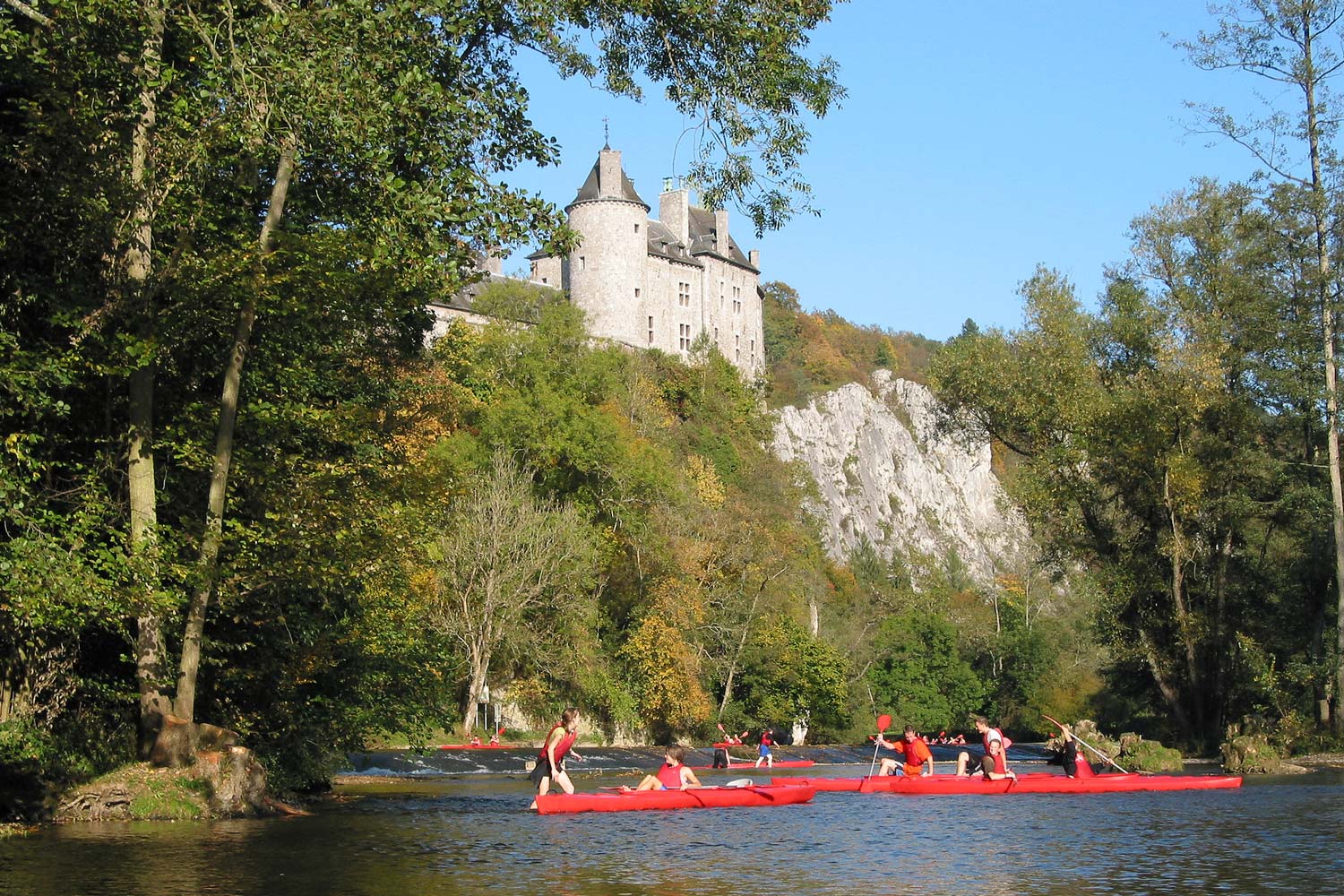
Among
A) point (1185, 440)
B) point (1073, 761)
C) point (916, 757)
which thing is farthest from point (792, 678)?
point (1073, 761)

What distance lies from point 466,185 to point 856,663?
59.6 meters

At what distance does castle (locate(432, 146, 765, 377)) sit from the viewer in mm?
100750

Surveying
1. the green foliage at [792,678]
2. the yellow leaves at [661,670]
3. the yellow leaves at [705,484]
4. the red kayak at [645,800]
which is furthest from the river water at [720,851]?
the yellow leaves at [705,484]

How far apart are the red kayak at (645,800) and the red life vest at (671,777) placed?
236 mm

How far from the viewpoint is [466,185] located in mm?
15391

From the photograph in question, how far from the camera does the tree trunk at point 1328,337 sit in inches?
1345

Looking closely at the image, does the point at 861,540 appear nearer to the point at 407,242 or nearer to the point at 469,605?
the point at 469,605

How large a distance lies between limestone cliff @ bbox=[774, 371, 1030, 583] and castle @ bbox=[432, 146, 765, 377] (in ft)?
40.6

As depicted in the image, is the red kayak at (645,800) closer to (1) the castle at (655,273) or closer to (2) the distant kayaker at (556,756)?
(2) the distant kayaker at (556,756)

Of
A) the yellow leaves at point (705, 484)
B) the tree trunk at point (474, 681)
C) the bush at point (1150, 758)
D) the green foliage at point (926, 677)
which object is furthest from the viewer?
the green foliage at point (926, 677)

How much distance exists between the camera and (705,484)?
59438mm

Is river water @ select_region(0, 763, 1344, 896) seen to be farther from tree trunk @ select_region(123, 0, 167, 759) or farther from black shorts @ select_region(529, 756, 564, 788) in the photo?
tree trunk @ select_region(123, 0, 167, 759)

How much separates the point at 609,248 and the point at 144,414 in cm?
8419

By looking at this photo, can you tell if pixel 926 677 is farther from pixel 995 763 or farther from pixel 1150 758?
pixel 995 763
